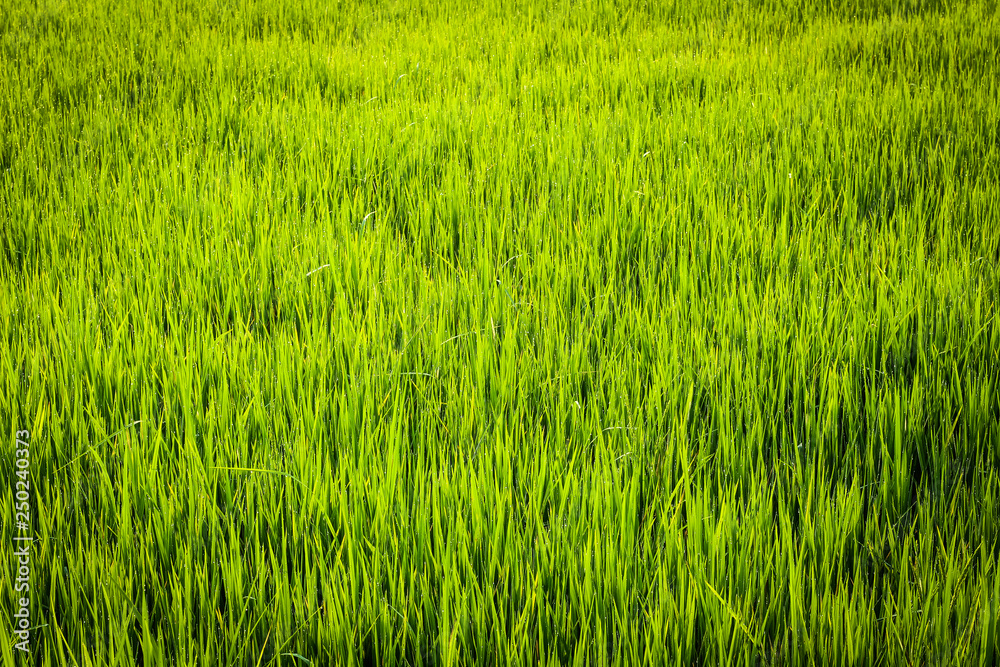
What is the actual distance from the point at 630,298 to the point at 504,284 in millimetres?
319

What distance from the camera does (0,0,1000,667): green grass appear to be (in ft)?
3.14

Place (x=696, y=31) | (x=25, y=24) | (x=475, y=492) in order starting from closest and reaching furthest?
(x=475, y=492)
(x=696, y=31)
(x=25, y=24)

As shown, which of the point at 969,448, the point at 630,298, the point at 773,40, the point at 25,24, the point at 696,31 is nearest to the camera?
the point at 969,448

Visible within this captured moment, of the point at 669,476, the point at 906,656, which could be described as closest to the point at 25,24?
the point at 669,476

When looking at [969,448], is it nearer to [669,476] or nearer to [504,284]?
[669,476]

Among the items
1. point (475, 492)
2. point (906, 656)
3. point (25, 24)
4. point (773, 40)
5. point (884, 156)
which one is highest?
point (25, 24)

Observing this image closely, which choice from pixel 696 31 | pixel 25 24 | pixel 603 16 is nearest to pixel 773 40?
pixel 696 31

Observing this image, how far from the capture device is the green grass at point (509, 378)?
0.96 meters

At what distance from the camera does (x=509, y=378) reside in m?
1.46

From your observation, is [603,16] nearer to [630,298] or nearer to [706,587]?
[630,298]

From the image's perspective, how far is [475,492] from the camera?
1086 mm

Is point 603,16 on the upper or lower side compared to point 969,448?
upper

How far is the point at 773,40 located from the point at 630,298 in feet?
10.8

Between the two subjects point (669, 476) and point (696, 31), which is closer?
point (669, 476)
